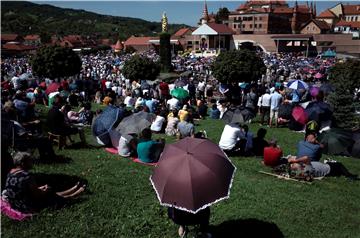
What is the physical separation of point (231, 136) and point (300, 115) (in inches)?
188

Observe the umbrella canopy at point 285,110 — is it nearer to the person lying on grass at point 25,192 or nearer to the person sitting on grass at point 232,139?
the person sitting on grass at point 232,139

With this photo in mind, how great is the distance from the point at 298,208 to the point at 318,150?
2.06 metres

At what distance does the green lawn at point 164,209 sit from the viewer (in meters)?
5.45

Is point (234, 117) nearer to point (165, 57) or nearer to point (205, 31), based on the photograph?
point (165, 57)

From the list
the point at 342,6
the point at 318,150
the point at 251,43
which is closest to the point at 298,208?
the point at 318,150

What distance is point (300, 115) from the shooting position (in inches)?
509

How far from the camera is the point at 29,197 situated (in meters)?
5.33

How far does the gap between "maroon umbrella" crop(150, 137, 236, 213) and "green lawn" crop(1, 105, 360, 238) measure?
1217 millimetres

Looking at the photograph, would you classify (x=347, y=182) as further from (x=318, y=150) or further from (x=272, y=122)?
(x=272, y=122)

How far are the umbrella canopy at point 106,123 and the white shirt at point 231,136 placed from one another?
2.77 meters

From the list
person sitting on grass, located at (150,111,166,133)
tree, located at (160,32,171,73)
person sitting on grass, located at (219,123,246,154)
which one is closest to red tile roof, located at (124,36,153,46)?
tree, located at (160,32,171,73)

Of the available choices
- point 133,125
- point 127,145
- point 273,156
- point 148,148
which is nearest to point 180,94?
point 133,125

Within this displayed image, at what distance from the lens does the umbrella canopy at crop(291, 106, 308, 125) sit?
12808 mm

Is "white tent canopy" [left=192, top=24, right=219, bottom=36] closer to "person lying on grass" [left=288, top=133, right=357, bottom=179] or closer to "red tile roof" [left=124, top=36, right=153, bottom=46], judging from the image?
"red tile roof" [left=124, top=36, right=153, bottom=46]
